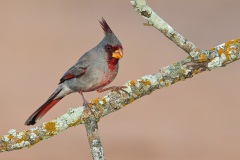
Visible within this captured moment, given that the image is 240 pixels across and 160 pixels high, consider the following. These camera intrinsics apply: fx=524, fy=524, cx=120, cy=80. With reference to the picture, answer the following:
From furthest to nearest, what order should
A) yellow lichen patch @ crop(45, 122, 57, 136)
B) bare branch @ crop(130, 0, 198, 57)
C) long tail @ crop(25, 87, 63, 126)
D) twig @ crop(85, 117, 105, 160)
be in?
long tail @ crop(25, 87, 63, 126) → yellow lichen patch @ crop(45, 122, 57, 136) → twig @ crop(85, 117, 105, 160) → bare branch @ crop(130, 0, 198, 57)

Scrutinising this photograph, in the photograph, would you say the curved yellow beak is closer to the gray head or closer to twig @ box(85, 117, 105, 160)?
the gray head

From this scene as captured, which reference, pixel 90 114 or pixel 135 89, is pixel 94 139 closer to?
pixel 90 114

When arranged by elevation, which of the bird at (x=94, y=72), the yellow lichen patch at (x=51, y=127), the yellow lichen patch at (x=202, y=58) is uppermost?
the bird at (x=94, y=72)

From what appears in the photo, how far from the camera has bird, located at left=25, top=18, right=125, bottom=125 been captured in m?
2.57

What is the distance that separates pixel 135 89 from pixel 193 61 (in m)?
0.25

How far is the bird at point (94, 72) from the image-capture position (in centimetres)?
257

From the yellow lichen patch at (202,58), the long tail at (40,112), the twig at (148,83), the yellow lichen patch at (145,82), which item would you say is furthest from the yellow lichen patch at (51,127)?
the yellow lichen patch at (202,58)

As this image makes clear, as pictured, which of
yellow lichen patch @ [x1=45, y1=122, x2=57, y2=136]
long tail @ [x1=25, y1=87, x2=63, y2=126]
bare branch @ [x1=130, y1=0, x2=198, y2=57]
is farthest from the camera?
long tail @ [x1=25, y1=87, x2=63, y2=126]

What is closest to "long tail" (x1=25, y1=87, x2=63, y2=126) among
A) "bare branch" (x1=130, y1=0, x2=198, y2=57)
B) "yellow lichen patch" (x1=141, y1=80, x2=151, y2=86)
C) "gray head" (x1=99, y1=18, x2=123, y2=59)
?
"gray head" (x1=99, y1=18, x2=123, y2=59)

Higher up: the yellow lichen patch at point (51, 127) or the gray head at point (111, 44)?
the gray head at point (111, 44)

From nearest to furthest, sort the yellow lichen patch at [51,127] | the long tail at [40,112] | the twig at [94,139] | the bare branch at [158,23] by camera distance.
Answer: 1. the bare branch at [158,23]
2. the twig at [94,139]
3. the yellow lichen patch at [51,127]
4. the long tail at [40,112]

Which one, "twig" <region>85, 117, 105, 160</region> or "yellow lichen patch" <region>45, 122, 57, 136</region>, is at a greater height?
"yellow lichen patch" <region>45, 122, 57, 136</region>

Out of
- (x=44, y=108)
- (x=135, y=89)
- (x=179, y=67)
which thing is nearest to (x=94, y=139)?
(x=135, y=89)

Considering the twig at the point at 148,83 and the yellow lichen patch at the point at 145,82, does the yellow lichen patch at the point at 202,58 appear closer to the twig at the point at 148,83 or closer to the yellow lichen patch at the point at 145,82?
the twig at the point at 148,83
